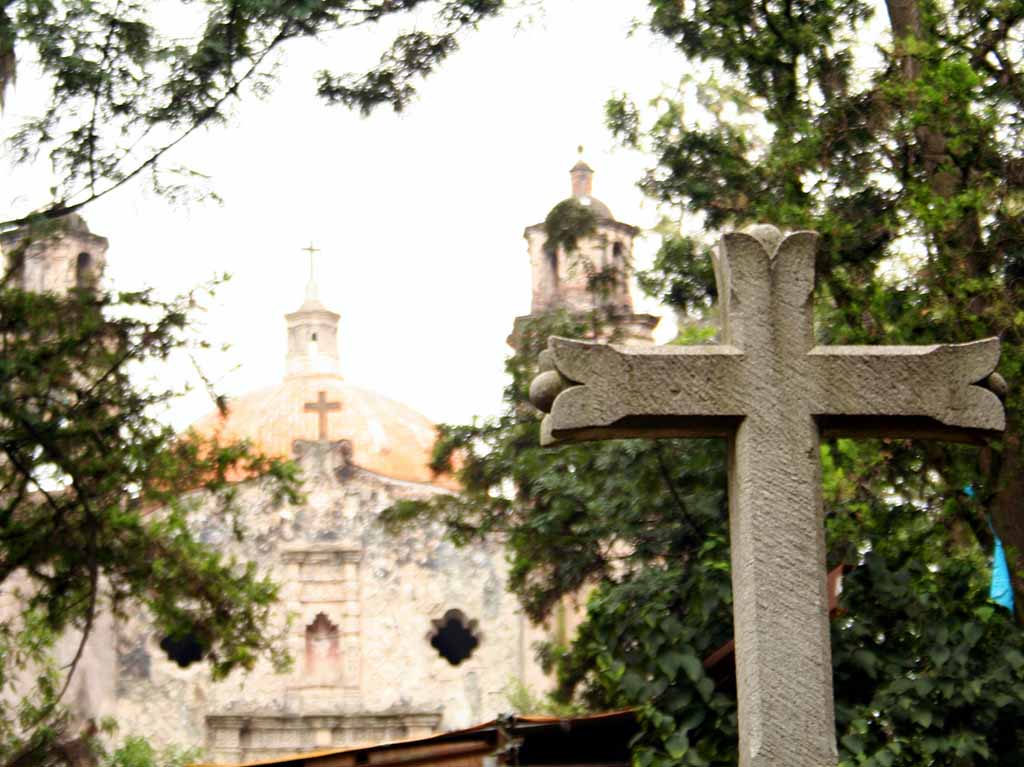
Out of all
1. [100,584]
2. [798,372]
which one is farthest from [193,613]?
[798,372]

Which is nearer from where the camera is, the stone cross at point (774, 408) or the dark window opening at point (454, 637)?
the stone cross at point (774, 408)

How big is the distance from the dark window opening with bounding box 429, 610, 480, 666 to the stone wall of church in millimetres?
31

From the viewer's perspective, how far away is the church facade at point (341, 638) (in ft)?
79.9

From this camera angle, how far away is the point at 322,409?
83.0ft

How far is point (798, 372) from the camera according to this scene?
15.9ft

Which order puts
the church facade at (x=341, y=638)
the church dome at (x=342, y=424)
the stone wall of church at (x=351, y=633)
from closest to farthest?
the church facade at (x=341, y=638), the stone wall of church at (x=351, y=633), the church dome at (x=342, y=424)

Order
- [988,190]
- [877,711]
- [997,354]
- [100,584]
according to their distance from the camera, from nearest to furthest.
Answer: [997,354]
[877,711]
[988,190]
[100,584]

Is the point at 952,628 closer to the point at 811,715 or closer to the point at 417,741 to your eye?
the point at 811,715

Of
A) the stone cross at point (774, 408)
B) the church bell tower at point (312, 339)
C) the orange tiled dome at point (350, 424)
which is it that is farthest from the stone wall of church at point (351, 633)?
the stone cross at point (774, 408)

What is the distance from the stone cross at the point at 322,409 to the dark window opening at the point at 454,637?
2726 millimetres

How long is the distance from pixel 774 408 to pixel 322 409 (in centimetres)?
2069

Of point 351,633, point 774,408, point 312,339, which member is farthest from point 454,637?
point 774,408

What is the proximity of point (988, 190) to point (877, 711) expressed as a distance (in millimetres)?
3995

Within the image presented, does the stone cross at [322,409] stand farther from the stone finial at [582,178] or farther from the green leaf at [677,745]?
the green leaf at [677,745]
